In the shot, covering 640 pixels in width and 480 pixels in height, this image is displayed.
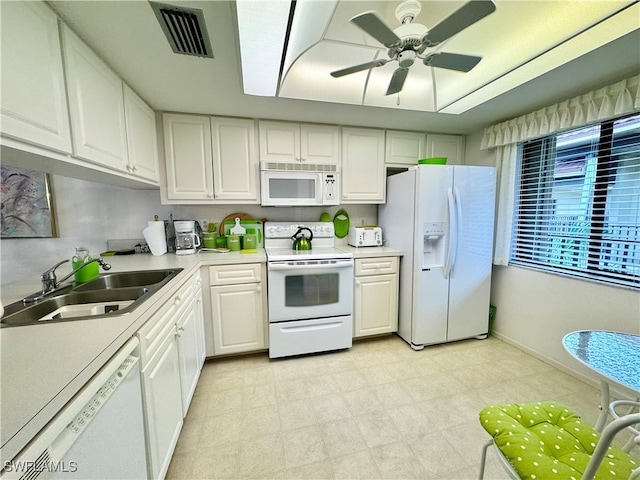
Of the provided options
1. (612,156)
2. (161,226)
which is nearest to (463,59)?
(612,156)

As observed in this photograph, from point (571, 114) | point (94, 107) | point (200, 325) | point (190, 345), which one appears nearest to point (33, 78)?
point (94, 107)

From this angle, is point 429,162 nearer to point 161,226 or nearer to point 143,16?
point 143,16

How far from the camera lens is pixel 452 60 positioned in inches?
51.8

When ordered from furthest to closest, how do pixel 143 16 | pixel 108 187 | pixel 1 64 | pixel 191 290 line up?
pixel 108 187 → pixel 191 290 → pixel 143 16 → pixel 1 64

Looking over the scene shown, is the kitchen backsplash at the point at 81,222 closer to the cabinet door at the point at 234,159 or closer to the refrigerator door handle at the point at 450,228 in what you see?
the cabinet door at the point at 234,159

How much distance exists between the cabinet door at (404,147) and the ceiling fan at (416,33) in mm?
1337

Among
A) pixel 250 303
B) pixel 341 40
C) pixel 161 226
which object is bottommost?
pixel 250 303

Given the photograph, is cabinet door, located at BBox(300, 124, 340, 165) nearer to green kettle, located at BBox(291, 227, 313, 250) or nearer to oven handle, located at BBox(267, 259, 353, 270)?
green kettle, located at BBox(291, 227, 313, 250)

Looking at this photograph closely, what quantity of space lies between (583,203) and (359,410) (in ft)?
7.76

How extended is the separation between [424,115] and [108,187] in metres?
2.90

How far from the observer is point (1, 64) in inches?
34.4

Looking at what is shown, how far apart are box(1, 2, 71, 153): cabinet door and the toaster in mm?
2274

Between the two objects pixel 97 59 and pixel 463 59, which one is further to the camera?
pixel 97 59

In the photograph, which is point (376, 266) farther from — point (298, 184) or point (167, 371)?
point (167, 371)
